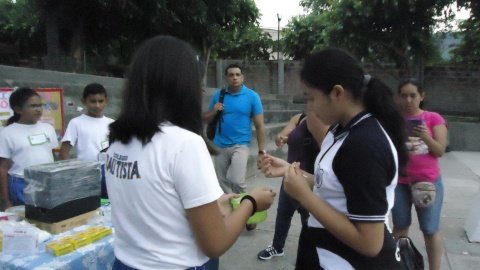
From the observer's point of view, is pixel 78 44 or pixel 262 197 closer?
pixel 262 197

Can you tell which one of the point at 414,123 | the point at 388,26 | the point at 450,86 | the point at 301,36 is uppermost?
the point at 301,36

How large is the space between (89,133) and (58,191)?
4.91 ft

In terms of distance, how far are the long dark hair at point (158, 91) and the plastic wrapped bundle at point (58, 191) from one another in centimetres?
115

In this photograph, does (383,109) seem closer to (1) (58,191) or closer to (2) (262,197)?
(2) (262,197)

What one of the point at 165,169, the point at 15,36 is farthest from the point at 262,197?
the point at 15,36

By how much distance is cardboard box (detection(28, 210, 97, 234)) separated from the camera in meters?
2.31

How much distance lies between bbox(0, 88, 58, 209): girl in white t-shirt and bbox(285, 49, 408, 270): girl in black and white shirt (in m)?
2.60

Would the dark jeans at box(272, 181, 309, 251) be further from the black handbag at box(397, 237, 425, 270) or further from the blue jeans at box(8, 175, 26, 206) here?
the blue jeans at box(8, 175, 26, 206)

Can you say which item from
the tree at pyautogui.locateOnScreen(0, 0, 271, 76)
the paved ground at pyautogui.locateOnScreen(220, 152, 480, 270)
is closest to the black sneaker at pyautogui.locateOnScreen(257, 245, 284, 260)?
the paved ground at pyautogui.locateOnScreen(220, 152, 480, 270)

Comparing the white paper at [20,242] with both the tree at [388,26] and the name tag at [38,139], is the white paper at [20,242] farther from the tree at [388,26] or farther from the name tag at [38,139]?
the tree at [388,26]

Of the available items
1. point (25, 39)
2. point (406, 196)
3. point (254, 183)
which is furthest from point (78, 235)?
point (25, 39)

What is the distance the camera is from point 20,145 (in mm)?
3334

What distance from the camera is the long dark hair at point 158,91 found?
1319mm

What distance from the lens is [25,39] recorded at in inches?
548
